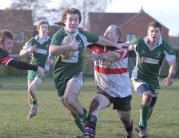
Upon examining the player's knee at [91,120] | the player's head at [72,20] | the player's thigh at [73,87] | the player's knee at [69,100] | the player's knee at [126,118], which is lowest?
the player's knee at [126,118]

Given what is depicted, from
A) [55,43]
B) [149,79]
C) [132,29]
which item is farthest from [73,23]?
[132,29]

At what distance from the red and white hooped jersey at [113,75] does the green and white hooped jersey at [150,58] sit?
130 cm

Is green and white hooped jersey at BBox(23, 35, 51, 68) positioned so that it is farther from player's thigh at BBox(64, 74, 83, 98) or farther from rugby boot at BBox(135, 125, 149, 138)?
player's thigh at BBox(64, 74, 83, 98)

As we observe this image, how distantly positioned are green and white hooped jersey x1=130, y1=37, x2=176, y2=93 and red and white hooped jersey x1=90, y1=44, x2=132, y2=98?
1296 mm

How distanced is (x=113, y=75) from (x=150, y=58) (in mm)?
1534

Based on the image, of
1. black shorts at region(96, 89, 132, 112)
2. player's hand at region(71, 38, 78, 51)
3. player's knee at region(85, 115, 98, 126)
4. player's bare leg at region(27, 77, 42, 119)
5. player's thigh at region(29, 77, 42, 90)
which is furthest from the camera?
player's thigh at region(29, 77, 42, 90)

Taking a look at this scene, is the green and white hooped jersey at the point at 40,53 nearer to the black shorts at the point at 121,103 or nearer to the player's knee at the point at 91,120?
the black shorts at the point at 121,103

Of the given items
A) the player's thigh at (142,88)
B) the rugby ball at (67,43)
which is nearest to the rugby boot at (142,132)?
the player's thigh at (142,88)

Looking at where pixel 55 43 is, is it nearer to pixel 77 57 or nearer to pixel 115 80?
pixel 77 57

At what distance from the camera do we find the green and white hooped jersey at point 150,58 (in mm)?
7820

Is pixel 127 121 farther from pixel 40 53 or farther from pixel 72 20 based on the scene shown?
pixel 40 53

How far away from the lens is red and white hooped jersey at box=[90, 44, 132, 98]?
6516mm

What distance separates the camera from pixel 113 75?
657cm

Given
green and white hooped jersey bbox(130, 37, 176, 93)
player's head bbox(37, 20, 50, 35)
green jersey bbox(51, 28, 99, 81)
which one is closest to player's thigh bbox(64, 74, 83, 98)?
green jersey bbox(51, 28, 99, 81)
